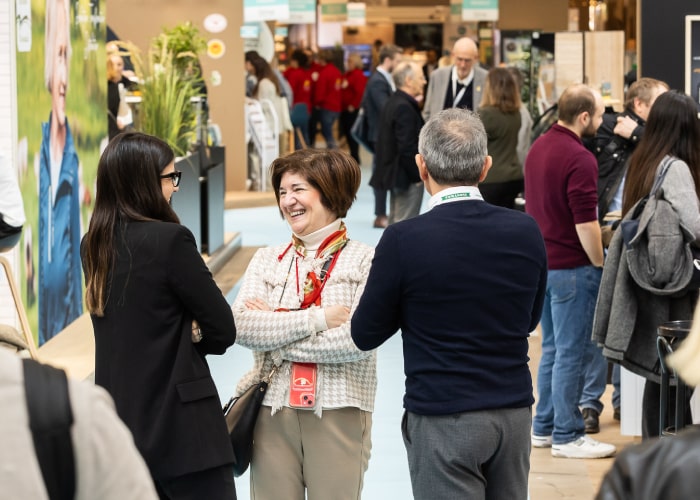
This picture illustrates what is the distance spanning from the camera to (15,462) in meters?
1.37

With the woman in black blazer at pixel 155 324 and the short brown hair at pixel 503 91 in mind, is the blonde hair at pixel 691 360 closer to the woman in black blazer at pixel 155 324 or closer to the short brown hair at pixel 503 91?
the woman in black blazer at pixel 155 324

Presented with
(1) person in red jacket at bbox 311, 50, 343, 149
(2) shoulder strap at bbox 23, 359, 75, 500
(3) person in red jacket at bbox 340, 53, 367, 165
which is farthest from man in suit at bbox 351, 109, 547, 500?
(3) person in red jacket at bbox 340, 53, 367, 165

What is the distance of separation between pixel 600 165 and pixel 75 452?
4.97 meters

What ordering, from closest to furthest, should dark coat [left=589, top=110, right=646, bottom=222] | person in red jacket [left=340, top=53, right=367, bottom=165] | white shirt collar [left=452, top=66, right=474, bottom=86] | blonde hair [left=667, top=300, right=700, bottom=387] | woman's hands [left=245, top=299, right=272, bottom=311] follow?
blonde hair [left=667, top=300, right=700, bottom=387] → woman's hands [left=245, top=299, right=272, bottom=311] → dark coat [left=589, top=110, right=646, bottom=222] → white shirt collar [left=452, top=66, right=474, bottom=86] → person in red jacket [left=340, top=53, right=367, bottom=165]

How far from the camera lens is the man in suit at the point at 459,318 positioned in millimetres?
2865

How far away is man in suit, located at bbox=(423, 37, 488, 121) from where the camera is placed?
32.8 ft

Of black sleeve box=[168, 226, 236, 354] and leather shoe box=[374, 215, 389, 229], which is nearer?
black sleeve box=[168, 226, 236, 354]

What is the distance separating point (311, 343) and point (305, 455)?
11.7 inches

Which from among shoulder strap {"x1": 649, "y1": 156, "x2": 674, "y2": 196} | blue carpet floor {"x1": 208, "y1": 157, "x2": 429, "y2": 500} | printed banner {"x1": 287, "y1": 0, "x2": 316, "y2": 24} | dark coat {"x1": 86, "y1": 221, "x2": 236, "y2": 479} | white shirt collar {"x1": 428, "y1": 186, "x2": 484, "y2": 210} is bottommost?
blue carpet floor {"x1": 208, "y1": 157, "x2": 429, "y2": 500}

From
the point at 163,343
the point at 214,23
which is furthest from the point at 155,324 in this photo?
the point at 214,23

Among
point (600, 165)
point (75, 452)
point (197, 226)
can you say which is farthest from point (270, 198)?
point (75, 452)

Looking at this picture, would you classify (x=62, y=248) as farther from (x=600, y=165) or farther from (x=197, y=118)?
(x=197, y=118)

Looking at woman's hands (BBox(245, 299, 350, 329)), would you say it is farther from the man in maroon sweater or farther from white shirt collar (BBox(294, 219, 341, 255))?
the man in maroon sweater

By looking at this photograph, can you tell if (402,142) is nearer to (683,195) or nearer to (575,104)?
(575,104)
